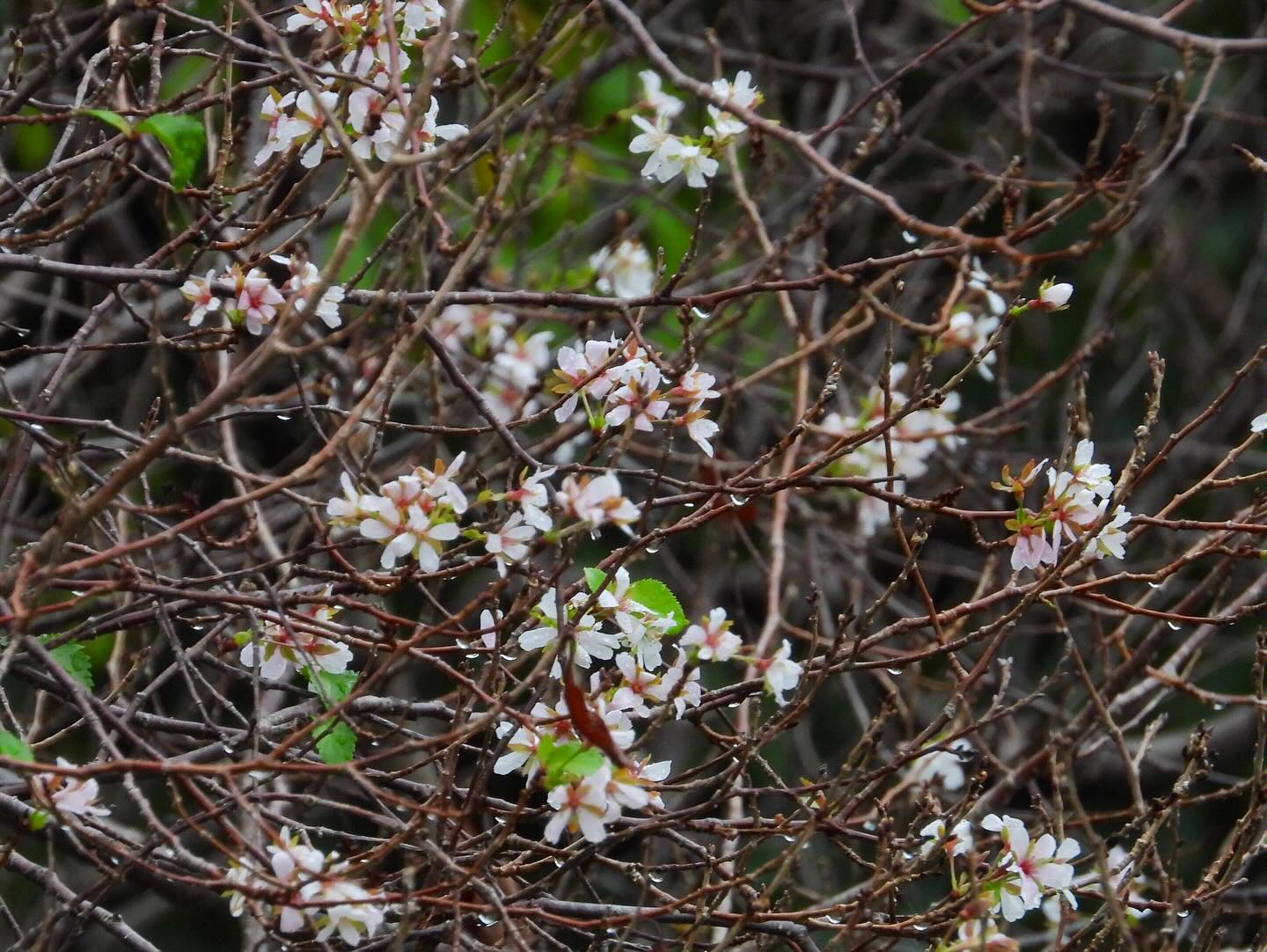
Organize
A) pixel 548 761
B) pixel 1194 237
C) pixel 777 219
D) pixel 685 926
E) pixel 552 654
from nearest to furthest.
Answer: pixel 552 654 < pixel 548 761 < pixel 685 926 < pixel 777 219 < pixel 1194 237

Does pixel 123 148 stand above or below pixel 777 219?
above

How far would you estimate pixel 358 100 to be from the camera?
77.9 inches

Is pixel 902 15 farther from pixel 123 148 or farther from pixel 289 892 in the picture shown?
pixel 289 892

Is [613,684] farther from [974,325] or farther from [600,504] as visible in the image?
[974,325]

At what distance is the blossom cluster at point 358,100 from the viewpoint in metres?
1.98

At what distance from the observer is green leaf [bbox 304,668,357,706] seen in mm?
1823

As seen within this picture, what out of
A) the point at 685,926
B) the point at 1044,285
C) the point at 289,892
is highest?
the point at 1044,285

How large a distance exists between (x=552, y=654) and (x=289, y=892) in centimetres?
40

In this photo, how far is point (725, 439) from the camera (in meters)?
4.53

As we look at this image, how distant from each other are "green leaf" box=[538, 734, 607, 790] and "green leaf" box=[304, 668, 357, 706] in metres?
0.34

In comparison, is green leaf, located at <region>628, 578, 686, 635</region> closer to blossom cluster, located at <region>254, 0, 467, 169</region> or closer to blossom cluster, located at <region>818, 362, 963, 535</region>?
blossom cluster, located at <region>254, 0, 467, 169</region>

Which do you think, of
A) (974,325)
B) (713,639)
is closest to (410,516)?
(713,639)

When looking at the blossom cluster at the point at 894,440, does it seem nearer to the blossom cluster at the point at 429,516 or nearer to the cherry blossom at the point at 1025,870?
the cherry blossom at the point at 1025,870

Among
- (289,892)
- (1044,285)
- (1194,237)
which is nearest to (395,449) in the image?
(1044,285)
